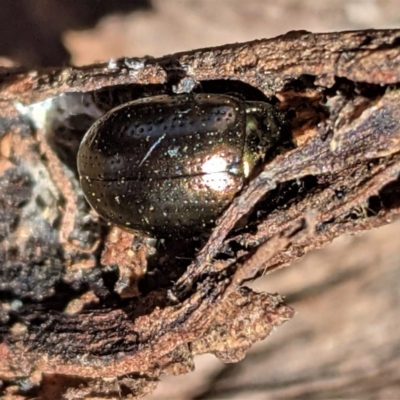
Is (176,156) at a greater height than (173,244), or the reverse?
(176,156)

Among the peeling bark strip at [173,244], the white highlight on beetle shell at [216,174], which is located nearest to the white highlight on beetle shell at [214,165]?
the white highlight on beetle shell at [216,174]

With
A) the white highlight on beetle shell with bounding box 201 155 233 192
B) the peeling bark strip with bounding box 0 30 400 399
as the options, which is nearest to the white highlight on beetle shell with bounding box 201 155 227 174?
the white highlight on beetle shell with bounding box 201 155 233 192

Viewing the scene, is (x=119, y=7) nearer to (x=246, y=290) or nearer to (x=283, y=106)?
(x=283, y=106)

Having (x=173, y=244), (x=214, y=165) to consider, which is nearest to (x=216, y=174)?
(x=214, y=165)

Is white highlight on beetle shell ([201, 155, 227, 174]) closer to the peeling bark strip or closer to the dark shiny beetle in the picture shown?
the dark shiny beetle

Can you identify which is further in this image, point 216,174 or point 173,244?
point 173,244

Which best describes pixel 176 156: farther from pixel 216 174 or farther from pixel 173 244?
pixel 173 244

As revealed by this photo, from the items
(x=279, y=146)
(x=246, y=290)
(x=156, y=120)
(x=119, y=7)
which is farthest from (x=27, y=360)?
(x=119, y=7)
